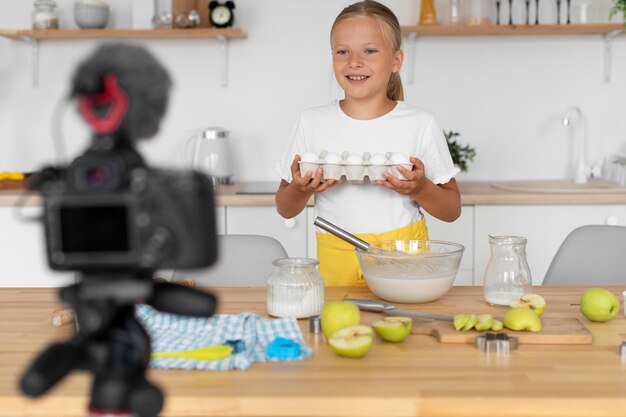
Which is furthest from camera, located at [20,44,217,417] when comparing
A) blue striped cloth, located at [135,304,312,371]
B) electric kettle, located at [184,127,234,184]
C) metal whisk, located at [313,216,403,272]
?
electric kettle, located at [184,127,234,184]

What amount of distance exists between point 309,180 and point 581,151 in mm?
1988

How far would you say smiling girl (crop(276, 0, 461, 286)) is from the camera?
75.0 inches

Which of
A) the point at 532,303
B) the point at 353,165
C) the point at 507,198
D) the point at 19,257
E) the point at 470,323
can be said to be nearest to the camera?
the point at 470,323

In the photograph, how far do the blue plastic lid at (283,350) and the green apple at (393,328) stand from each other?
14cm

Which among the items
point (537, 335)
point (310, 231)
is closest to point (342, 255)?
point (537, 335)

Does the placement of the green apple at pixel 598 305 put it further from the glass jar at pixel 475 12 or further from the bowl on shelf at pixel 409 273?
the glass jar at pixel 475 12

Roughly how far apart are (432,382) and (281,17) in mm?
2543

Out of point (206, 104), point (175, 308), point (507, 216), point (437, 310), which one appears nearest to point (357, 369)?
point (437, 310)

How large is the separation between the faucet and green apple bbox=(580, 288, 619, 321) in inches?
76.8

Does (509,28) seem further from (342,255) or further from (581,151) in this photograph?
(342,255)

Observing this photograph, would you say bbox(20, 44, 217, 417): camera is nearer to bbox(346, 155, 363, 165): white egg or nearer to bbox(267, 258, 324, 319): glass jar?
bbox(267, 258, 324, 319): glass jar

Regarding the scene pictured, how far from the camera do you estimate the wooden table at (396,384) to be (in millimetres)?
1017

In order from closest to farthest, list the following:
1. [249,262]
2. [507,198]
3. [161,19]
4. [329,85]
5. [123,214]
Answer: [123,214] → [249,262] → [507,198] → [161,19] → [329,85]

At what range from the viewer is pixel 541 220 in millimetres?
2936
